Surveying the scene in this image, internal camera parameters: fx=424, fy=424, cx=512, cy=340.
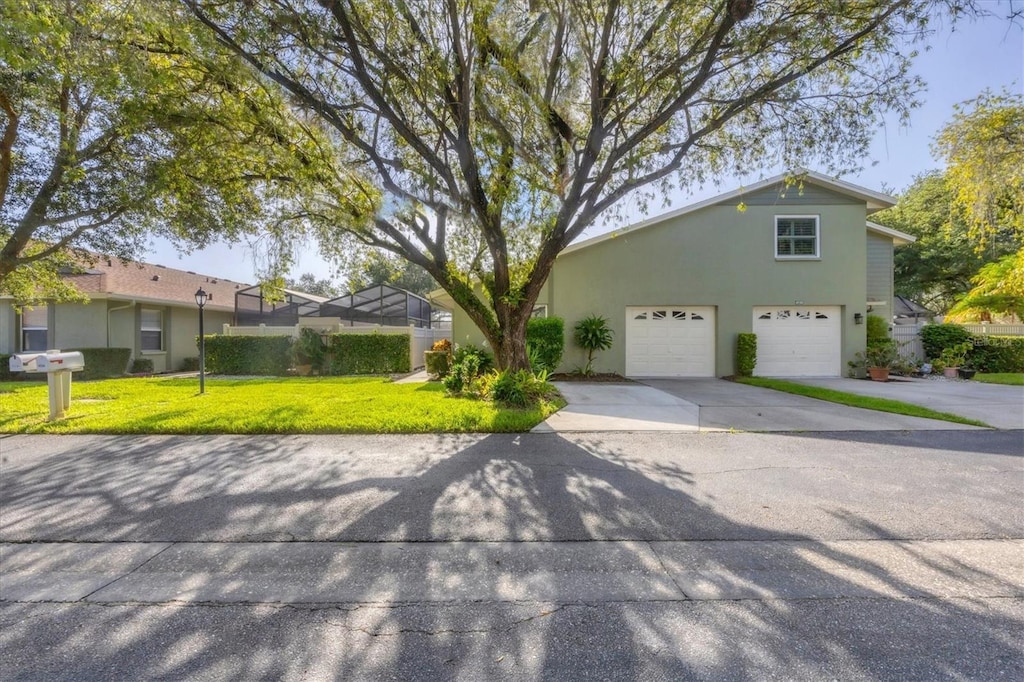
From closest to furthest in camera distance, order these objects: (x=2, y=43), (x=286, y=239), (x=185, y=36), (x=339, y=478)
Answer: (x=339, y=478) → (x=2, y=43) → (x=185, y=36) → (x=286, y=239)

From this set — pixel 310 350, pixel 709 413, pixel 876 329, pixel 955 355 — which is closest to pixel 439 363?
pixel 310 350

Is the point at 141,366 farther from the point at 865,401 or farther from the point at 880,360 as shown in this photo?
the point at 880,360

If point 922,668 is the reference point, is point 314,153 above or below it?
above

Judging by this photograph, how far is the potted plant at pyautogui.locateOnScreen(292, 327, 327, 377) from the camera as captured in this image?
13.5m

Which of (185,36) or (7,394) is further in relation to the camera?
(7,394)

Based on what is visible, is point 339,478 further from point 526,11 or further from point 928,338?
point 928,338

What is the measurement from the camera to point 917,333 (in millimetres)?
13500

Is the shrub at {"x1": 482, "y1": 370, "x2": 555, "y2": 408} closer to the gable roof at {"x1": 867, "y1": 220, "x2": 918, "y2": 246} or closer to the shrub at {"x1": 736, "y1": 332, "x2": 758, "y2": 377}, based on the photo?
the shrub at {"x1": 736, "y1": 332, "x2": 758, "y2": 377}

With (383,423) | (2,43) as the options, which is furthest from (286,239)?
(383,423)

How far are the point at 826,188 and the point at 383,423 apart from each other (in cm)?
1360

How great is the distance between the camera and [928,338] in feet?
42.7

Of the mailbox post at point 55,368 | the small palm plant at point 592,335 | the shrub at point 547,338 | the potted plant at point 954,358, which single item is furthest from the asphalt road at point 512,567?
the potted plant at point 954,358

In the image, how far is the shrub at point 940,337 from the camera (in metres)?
12.6

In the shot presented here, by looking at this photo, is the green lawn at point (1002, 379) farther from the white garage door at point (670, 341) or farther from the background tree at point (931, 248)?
the background tree at point (931, 248)
